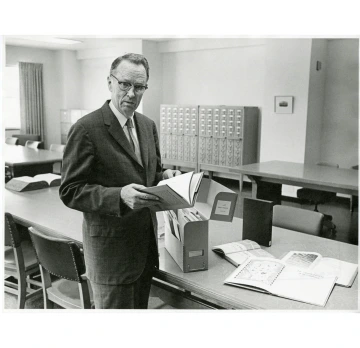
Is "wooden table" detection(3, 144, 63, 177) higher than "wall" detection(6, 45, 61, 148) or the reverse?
the reverse

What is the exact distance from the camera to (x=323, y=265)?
1814mm

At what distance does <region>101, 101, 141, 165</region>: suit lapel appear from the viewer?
5.22 feet

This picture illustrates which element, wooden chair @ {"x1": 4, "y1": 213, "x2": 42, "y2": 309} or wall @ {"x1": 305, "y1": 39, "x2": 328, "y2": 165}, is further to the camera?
wall @ {"x1": 305, "y1": 39, "x2": 328, "y2": 165}

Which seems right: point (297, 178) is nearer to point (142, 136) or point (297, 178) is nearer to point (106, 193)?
point (142, 136)

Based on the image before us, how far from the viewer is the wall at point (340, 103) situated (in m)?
6.11

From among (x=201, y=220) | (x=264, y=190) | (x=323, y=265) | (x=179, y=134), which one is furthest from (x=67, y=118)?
(x=323, y=265)

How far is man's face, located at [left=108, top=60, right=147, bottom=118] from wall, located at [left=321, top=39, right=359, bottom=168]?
17.1 feet

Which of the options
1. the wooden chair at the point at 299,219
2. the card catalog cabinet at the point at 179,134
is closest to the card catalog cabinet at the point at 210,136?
the card catalog cabinet at the point at 179,134

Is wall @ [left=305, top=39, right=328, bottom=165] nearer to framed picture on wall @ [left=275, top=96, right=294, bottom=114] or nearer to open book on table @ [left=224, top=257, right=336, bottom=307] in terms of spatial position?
framed picture on wall @ [left=275, top=96, right=294, bottom=114]

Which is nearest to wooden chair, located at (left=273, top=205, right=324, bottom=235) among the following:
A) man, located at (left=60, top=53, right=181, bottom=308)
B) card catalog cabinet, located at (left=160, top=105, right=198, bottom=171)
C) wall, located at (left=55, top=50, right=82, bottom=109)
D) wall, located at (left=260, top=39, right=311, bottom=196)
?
man, located at (left=60, top=53, right=181, bottom=308)
